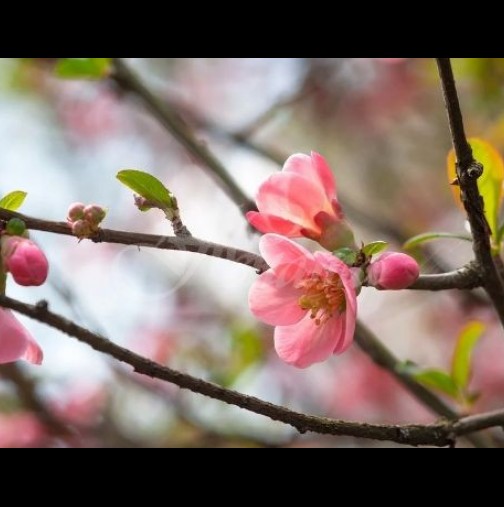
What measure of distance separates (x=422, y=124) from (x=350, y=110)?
33 cm

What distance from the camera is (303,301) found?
107 centimetres

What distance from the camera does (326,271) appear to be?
1082 mm

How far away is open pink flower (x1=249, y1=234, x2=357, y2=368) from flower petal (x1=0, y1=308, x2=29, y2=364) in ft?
0.91

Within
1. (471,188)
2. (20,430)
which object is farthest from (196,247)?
(20,430)

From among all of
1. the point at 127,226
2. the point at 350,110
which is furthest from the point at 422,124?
the point at 127,226

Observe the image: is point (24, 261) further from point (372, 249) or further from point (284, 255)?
point (372, 249)

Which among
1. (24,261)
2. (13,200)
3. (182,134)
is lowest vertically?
(24,261)

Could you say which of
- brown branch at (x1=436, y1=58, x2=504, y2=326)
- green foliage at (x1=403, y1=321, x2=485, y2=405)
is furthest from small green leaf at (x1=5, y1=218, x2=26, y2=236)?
green foliage at (x1=403, y1=321, x2=485, y2=405)

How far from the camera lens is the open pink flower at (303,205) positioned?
3.38 feet

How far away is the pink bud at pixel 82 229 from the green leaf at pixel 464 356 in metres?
0.82

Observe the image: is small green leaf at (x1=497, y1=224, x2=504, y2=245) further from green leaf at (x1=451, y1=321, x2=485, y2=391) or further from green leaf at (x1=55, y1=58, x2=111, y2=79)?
green leaf at (x1=55, y1=58, x2=111, y2=79)

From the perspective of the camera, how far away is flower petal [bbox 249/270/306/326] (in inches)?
40.2

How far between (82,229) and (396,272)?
356 millimetres
